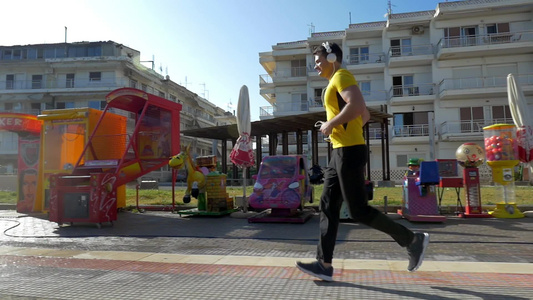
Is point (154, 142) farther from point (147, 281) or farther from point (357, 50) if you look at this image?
point (357, 50)

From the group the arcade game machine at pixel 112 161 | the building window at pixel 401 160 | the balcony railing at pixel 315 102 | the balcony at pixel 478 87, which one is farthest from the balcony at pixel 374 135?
the arcade game machine at pixel 112 161

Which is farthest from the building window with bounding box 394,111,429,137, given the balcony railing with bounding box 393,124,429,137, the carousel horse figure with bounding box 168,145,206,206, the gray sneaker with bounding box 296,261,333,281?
the gray sneaker with bounding box 296,261,333,281

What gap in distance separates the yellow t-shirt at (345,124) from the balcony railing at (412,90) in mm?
33889

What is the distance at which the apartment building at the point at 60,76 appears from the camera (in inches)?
1684

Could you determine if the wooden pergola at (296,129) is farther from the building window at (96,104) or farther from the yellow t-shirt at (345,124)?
the building window at (96,104)

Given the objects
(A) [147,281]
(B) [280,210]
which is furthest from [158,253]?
(B) [280,210]

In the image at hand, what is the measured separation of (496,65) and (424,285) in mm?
36155

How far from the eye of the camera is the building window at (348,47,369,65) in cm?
3769

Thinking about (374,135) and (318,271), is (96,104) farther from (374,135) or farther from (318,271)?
(318,271)

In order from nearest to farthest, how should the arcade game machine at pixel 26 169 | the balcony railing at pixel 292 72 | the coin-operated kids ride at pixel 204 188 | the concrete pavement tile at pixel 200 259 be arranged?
the concrete pavement tile at pixel 200 259
the coin-operated kids ride at pixel 204 188
the arcade game machine at pixel 26 169
the balcony railing at pixel 292 72

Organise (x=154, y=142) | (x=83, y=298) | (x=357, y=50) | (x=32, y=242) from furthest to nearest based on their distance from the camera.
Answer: (x=357, y=50)
(x=154, y=142)
(x=32, y=242)
(x=83, y=298)

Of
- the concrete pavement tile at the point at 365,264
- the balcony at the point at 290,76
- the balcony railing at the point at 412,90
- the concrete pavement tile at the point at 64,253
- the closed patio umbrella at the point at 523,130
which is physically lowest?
the concrete pavement tile at the point at 64,253

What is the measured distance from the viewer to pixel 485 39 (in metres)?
33.2

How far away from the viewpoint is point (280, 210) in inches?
370
